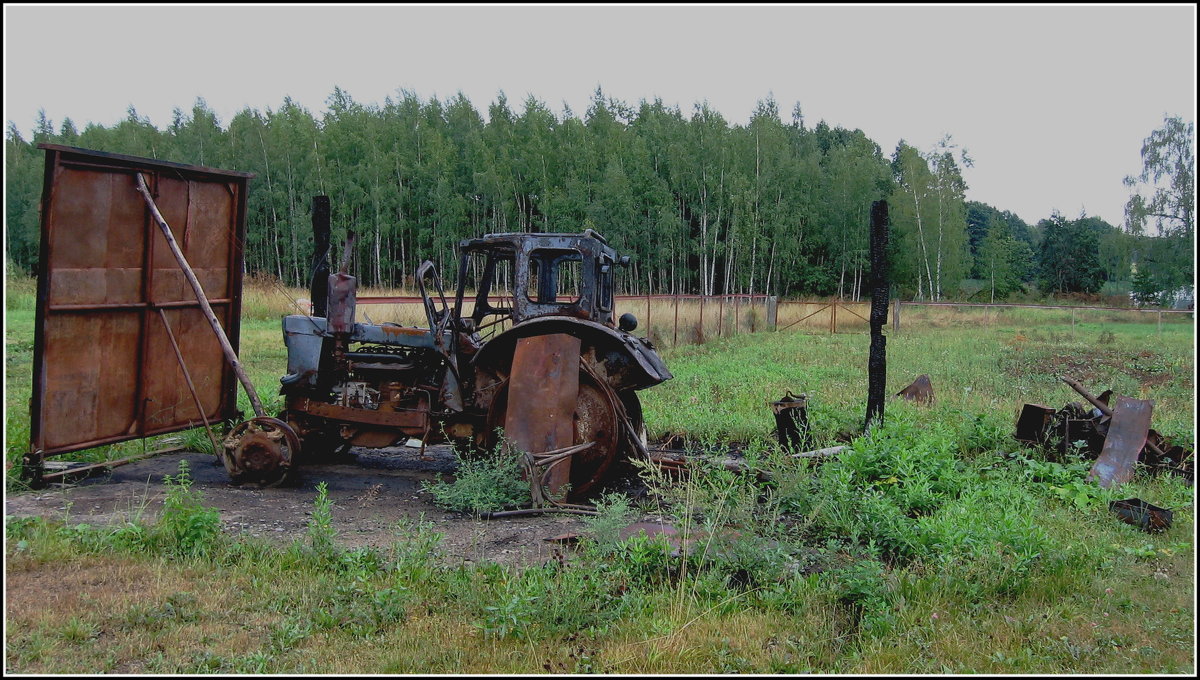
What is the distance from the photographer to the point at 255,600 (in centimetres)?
406

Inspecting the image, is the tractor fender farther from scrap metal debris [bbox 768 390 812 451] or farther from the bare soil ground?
scrap metal debris [bbox 768 390 812 451]

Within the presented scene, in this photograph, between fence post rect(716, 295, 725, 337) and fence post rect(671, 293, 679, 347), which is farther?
fence post rect(716, 295, 725, 337)

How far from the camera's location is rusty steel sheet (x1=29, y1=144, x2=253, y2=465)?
19.7 feet

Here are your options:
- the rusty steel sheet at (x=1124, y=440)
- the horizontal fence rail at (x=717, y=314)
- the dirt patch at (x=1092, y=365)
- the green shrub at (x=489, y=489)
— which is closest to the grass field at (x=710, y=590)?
the rusty steel sheet at (x=1124, y=440)

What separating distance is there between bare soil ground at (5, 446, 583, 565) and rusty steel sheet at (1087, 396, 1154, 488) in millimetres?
4428

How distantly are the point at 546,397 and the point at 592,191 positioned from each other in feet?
88.5

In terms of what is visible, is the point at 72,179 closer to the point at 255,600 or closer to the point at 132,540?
the point at 132,540

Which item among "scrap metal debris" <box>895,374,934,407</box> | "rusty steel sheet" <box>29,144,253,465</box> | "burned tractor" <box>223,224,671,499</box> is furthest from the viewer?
"scrap metal debris" <box>895,374,934,407</box>

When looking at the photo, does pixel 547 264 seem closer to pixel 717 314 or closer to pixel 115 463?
pixel 115 463

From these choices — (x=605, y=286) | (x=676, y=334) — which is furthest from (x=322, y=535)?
(x=676, y=334)

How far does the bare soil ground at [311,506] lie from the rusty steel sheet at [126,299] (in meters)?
0.41

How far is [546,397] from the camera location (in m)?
6.11

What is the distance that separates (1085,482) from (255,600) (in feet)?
19.8

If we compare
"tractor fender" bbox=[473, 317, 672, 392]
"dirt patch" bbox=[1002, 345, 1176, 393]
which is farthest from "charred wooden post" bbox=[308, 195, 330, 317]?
"dirt patch" bbox=[1002, 345, 1176, 393]
